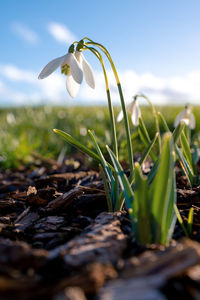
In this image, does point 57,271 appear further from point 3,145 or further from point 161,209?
point 3,145

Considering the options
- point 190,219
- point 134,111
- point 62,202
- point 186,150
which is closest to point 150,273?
point 190,219

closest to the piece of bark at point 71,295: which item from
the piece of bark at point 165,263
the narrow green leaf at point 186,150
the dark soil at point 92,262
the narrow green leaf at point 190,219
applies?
the dark soil at point 92,262

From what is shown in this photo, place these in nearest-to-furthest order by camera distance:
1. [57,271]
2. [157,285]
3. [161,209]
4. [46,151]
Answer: [157,285], [57,271], [161,209], [46,151]

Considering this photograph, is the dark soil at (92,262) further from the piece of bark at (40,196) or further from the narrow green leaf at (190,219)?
the piece of bark at (40,196)

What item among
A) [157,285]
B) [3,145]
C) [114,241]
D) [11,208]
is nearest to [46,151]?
[3,145]

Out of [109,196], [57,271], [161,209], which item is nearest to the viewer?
[57,271]

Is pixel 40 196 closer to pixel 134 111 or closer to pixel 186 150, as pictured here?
pixel 134 111

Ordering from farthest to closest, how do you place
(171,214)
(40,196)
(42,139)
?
(42,139)
(40,196)
(171,214)
